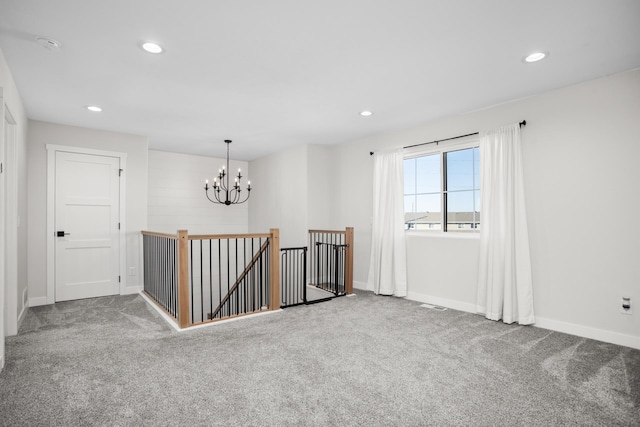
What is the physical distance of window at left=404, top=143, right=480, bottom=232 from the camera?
4.32m

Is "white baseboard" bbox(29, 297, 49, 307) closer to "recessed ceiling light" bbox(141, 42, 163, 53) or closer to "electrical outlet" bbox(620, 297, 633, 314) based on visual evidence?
"recessed ceiling light" bbox(141, 42, 163, 53)

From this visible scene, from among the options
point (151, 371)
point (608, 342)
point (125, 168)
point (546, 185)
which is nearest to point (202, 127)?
point (125, 168)

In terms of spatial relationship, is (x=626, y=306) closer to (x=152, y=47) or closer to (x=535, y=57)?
(x=535, y=57)

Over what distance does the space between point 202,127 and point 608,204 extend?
5.01 metres

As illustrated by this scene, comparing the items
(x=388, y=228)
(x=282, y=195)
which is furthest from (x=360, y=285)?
(x=282, y=195)

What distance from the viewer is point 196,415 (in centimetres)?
197

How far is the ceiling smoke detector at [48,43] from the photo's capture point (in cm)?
250

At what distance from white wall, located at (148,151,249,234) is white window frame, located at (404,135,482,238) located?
421cm

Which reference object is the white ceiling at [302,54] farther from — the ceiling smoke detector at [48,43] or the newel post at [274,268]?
the newel post at [274,268]

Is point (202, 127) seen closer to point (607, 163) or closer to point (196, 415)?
point (196, 415)

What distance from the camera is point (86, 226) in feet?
16.0

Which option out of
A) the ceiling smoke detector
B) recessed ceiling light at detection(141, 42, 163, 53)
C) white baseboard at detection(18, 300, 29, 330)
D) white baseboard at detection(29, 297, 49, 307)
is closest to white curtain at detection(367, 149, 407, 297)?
recessed ceiling light at detection(141, 42, 163, 53)

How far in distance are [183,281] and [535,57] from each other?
3.94 meters

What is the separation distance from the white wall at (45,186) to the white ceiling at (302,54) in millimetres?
358
